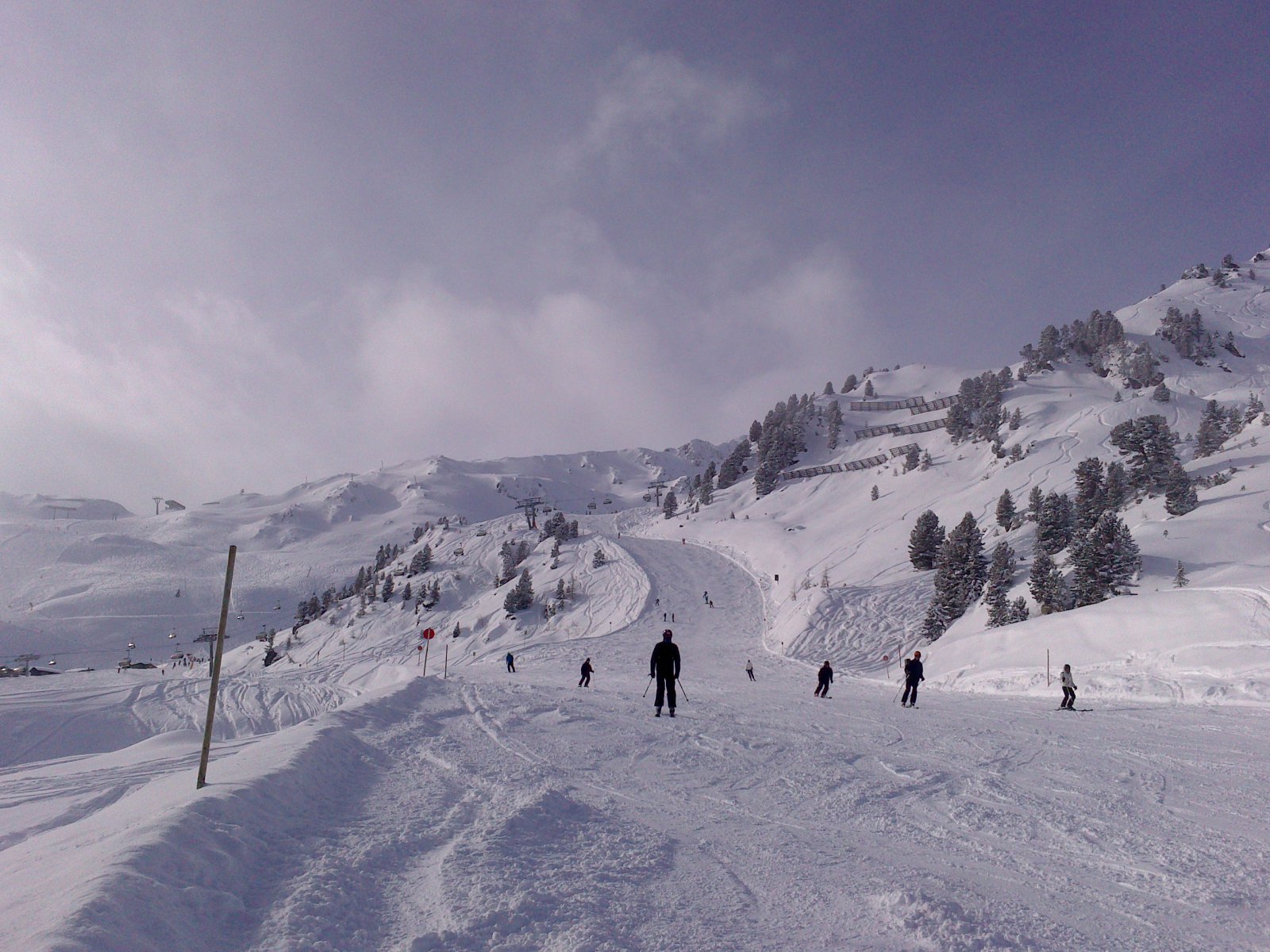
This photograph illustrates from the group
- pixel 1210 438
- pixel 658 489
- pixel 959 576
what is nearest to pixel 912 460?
pixel 1210 438

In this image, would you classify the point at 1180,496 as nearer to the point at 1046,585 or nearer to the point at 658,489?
the point at 1046,585

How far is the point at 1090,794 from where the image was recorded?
7418mm

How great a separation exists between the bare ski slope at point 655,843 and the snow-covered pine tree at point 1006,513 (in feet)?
146

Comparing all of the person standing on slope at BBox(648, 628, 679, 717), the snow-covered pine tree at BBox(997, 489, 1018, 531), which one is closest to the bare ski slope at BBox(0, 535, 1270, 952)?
the person standing on slope at BBox(648, 628, 679, 717)

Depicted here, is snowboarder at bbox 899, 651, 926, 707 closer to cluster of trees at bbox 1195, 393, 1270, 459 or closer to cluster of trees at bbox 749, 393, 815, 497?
cluster of trees at bbox 1195, 393, 1270, 459

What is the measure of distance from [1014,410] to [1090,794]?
9449 cm

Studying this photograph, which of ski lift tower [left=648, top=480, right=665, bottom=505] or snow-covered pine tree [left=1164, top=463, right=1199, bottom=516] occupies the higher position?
ski lift tower [left=648, top=480, right=665, bottom=505]

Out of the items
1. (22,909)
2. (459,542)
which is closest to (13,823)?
(22,909)

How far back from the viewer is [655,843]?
5.55 meters

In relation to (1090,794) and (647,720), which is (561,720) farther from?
(1090,794)

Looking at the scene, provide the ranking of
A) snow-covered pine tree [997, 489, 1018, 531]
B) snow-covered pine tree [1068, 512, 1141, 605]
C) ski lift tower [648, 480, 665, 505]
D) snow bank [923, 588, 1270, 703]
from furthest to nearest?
ski lift tower [648, 480, 665, 505]
snow-covered pine tree [997, 489, 1018, 531]
snow-covered pine tree [1068, 512, 1141, 605]
snow bank [923, 588, 1270, 703]

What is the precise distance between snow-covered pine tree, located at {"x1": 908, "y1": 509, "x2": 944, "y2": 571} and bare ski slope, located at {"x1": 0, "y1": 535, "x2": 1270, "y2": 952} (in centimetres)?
4252

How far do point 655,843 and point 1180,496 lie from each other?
46615 millimetres

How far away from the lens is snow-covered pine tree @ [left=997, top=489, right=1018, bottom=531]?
5200 cm
